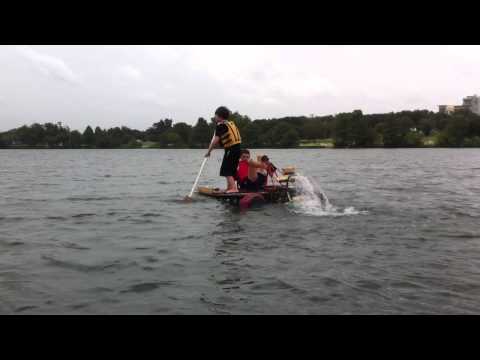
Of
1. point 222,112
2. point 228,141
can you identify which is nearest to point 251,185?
point 228,141

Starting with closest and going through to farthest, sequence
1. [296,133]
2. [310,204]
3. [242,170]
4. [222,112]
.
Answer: [310,204] → [222,112] → [242,170] → [296,133]

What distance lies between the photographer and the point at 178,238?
9.00 metres

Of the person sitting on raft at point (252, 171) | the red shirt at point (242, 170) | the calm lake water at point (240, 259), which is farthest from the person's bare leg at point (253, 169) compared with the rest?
the calm lake water at point (240, 259)

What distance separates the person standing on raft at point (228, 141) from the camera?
13.4 metres

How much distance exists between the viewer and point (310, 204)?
13.1 m

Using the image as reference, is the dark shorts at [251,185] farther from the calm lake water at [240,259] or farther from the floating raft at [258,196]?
the calm lake water at [240,259]

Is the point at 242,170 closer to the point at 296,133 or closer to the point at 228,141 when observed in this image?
the point at 228,141

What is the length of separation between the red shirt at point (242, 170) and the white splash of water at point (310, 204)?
5.32 ft

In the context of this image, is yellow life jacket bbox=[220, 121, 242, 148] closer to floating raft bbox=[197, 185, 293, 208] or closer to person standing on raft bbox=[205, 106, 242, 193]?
person standing on raft bbox=[205, 106, 242, 193]

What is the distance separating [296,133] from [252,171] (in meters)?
108

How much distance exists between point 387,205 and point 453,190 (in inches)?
235

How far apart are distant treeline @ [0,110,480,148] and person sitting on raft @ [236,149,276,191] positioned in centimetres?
10220
